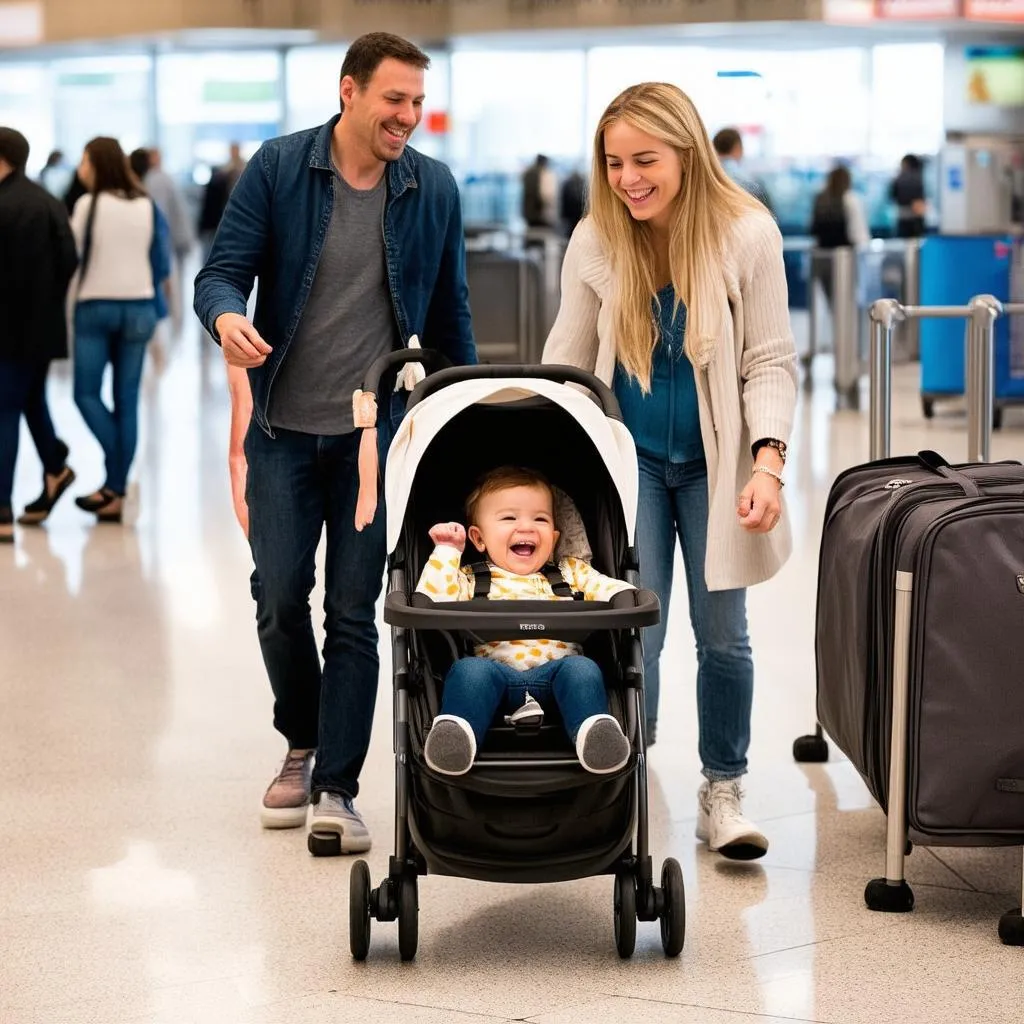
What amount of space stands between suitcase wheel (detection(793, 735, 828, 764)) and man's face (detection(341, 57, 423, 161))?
1826 mm

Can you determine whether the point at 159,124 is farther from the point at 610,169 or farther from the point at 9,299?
the point at 610,169

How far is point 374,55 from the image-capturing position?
3.55 m

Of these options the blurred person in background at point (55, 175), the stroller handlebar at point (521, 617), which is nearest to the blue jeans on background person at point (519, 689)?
the stroller handlebar at point (521, 617)

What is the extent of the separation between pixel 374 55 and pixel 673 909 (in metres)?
1.73

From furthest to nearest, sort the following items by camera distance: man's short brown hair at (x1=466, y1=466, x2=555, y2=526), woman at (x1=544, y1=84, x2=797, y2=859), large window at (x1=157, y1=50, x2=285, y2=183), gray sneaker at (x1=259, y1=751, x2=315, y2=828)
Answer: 1. large window at (x1=157, y1=50, x2=285, y2=183)
2. gray sneaker at (x1=259, y1=751, x2=315, y2=828)
3. woman at (x1=544, y1=84, x2=797, y2=859)
4. man's short brown hair at (x1=466, y1=466, x2=555, y2=526)

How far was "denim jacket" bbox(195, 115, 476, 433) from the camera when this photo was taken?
367 centimetres

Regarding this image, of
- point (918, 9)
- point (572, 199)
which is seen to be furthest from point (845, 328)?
point (918, 9)

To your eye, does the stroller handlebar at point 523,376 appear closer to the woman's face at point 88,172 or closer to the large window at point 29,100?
the woman's face at point 88,172

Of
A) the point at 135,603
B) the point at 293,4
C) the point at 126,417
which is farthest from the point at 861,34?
the point at 135,603

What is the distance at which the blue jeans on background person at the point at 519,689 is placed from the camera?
3025mm

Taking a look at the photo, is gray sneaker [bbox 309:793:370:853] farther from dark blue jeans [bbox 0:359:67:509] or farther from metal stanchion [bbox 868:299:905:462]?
dark blue jeans [bbox 0:359:67:509]

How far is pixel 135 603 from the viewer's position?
639 centimetres

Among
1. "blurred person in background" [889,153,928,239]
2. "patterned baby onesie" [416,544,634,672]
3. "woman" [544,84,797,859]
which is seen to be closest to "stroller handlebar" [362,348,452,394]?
"woman" [544,84,797,859]

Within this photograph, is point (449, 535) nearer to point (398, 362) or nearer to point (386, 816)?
point (398, 362)
